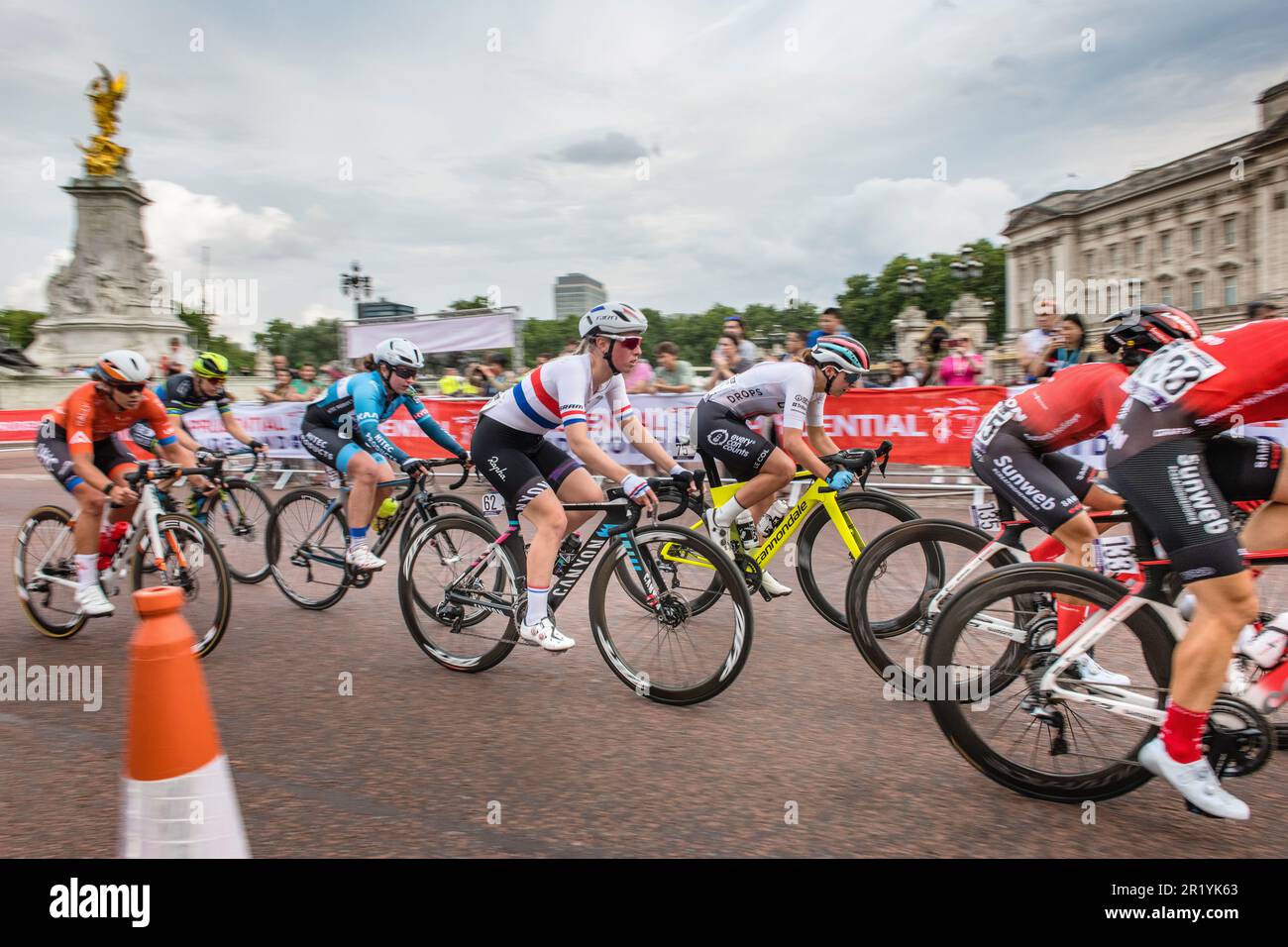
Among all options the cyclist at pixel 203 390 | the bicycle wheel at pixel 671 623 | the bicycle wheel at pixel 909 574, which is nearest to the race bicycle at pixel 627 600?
→ the bicycle wheel at pixel 671 623

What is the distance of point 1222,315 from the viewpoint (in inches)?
2376

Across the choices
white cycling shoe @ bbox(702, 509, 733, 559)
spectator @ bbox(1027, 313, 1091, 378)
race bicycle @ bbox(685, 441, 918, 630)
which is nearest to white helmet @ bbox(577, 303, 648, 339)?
race bicycle @ bbox(685, 441, 918, 630)

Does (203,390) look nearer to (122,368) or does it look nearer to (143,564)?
(122,368)

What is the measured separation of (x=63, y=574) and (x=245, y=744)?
9.42 ft

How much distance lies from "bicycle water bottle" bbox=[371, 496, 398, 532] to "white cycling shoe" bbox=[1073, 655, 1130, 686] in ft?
15.4

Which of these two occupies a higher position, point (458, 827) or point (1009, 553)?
point (1009, 553)

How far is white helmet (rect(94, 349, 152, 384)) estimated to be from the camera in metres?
5.55

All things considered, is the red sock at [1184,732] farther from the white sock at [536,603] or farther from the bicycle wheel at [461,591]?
the bicycle wheel at [461,591]

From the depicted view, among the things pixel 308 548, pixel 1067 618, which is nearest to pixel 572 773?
pixel 1067 618

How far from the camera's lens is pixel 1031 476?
14.4 ft

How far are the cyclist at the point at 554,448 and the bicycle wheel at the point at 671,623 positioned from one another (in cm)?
24

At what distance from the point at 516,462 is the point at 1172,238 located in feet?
285
